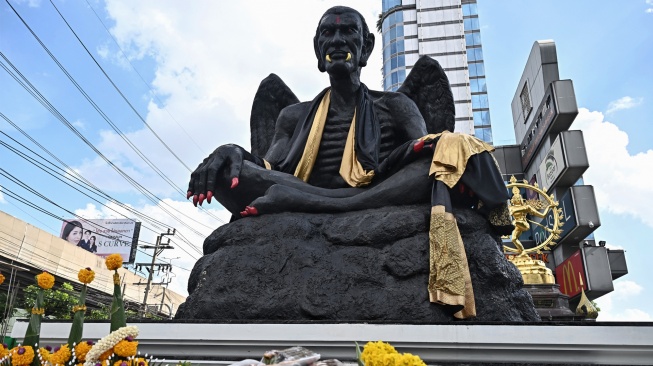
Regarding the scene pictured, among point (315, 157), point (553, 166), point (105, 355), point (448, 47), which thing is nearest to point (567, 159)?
point (553, 166)

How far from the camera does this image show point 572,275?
15961 millimetres

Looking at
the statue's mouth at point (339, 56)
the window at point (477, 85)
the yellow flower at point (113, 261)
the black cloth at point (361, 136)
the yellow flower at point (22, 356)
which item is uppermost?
the window at point (477, 85)

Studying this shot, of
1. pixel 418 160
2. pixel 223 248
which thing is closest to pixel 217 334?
pixel 223 248

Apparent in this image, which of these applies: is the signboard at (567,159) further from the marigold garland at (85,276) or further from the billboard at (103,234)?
the billboard at (103,234)

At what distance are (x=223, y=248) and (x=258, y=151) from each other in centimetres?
189

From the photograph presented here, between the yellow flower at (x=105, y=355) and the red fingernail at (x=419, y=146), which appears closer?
the yellow flower at (x=105, y=355)

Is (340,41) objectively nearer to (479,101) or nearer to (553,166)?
(553,166)

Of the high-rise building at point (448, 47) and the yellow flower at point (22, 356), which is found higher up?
the high-rise building at point (448, 47)

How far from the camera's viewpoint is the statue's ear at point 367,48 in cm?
462

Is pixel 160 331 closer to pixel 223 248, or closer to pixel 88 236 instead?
pixel 223 248

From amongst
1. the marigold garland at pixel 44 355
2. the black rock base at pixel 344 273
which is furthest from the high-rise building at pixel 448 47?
the marigold garland at pixel 44 355

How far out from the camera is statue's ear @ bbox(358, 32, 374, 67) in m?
4.62

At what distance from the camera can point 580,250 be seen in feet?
51.3

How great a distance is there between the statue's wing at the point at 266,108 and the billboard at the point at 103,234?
2512 cm
